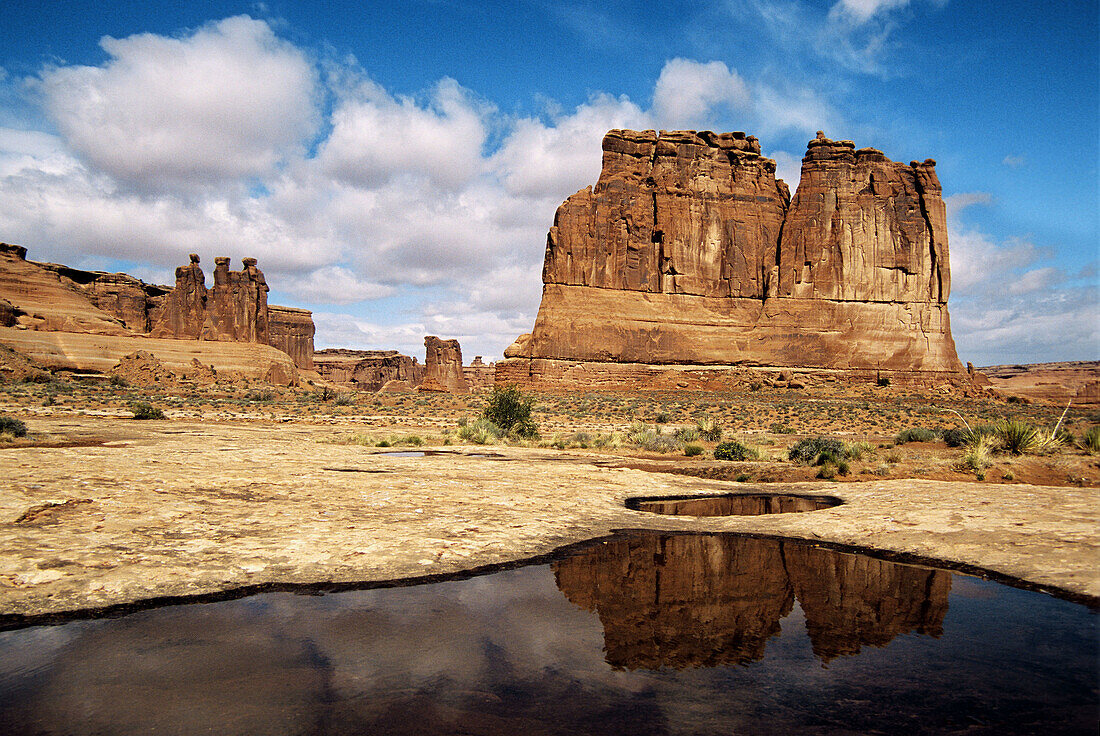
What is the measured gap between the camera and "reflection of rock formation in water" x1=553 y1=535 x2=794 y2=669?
3986 mm

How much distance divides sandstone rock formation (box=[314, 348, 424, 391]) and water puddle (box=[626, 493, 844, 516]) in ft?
341

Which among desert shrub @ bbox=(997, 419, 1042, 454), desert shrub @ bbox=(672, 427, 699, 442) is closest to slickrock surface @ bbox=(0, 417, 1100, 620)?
desert shrub @ bbox=(997, 419, 1042, 454)

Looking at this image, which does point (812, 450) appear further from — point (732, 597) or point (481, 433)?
point (732, 597)

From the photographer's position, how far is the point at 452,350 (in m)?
87.3

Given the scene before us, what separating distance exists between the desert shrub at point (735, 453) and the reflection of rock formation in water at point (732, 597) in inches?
365

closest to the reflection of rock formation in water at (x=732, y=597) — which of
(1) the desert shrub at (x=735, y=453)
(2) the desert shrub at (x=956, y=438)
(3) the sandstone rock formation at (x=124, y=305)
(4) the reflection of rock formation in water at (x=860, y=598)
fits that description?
(4) the reflection of rock formation in water at (x=860, y=598)

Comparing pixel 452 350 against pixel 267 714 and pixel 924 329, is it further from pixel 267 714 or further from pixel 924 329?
pixel 267 714

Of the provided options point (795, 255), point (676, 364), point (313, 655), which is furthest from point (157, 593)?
point (795, 255)

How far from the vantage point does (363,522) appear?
6.93 metres

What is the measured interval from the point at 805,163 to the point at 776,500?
65432 millimetres

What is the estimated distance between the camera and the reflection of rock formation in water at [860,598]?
425cm

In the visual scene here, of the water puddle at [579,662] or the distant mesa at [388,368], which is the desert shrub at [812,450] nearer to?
the water puddle at [579,662]

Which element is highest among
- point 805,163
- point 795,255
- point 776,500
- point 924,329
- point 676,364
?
point 805,163

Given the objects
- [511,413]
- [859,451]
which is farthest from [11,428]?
[859,451]
